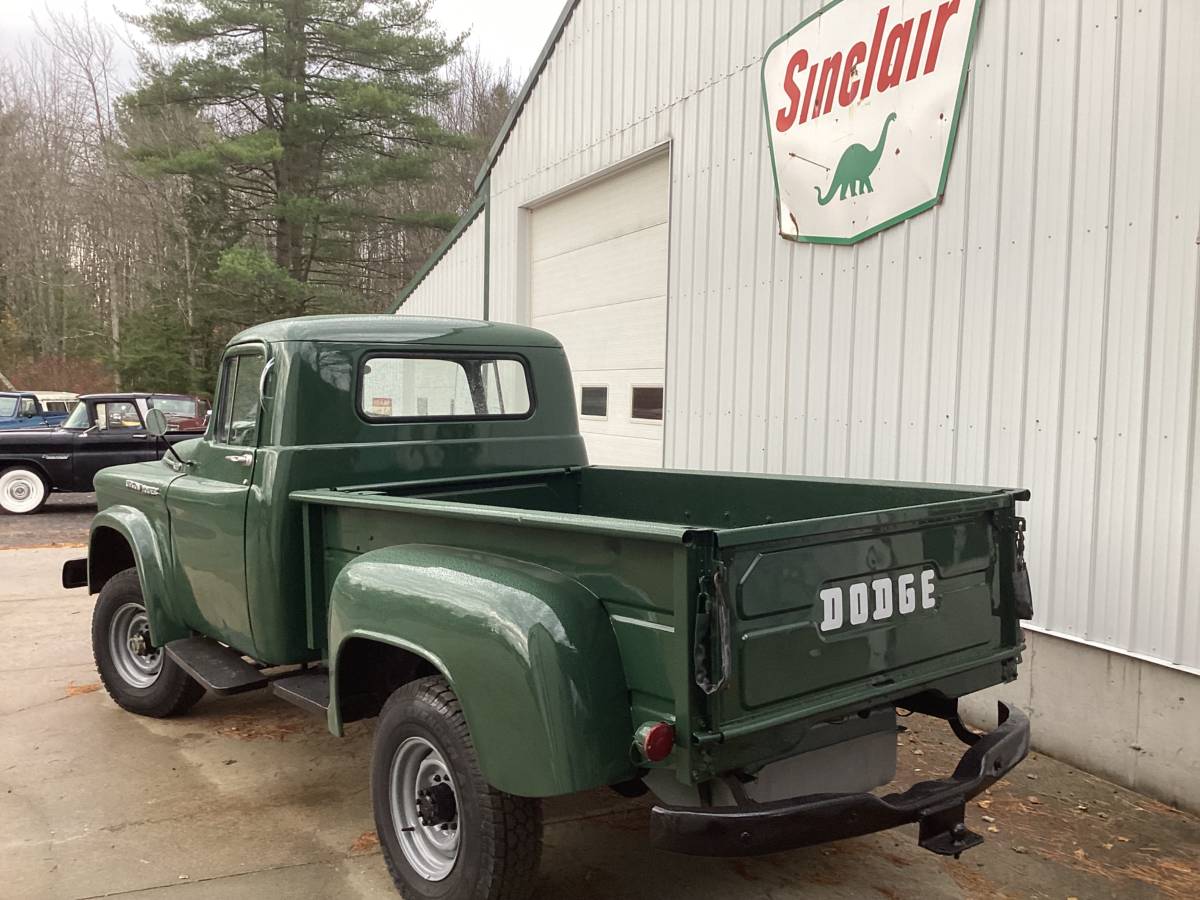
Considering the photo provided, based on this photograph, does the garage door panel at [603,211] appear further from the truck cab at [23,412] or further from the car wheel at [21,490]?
the truck cab at [23,412]

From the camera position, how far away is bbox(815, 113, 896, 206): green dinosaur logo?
5.36 metres

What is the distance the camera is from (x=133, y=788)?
13.0ft

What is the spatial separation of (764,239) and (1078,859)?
4.07m

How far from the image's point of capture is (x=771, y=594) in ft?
7.85

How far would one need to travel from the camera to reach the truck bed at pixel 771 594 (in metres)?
2.28

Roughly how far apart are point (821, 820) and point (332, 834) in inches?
81.8

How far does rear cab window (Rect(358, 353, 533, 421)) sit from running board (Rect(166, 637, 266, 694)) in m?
1.25

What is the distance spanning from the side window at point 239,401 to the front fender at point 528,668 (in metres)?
1.66

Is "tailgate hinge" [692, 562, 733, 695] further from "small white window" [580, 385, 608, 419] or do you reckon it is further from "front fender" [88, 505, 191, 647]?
"small white window" [580, 385, 608, 419]

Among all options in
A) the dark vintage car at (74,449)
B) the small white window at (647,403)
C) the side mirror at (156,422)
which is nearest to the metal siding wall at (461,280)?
the small white window at (647,403)

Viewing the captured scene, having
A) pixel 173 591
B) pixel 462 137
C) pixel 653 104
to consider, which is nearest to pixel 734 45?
pixel 653 104

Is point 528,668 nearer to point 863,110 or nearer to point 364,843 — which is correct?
point 364,843

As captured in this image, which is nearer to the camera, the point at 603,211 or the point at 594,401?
the point at 603,211

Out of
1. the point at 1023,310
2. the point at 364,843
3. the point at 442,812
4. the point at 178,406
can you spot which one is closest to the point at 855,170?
the point at 1023,310
